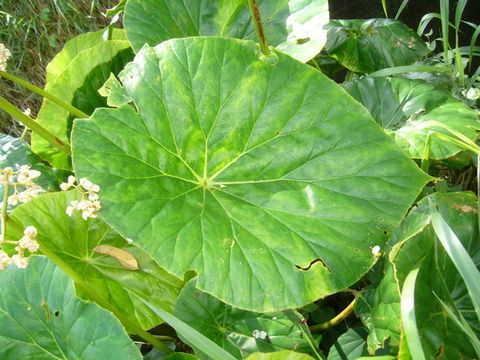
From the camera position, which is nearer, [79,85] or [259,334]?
[259,334]

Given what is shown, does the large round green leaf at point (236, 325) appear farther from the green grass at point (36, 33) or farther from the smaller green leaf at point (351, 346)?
the green grass at point (36, 33)

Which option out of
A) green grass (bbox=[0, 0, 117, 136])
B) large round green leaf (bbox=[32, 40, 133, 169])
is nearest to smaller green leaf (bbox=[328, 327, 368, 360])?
large round green leaf (bbox=[32, 40, 133, 169])

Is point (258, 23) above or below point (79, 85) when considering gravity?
above

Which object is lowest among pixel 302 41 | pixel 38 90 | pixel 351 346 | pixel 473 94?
pixel 351 346

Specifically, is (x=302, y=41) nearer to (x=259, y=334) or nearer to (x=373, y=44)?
(x=373, y=44)

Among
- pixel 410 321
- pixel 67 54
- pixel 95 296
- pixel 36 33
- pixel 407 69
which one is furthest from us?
pixel 36 33

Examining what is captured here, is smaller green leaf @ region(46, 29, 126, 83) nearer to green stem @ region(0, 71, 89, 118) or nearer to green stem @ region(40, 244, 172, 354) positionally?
green stem @ region(0, 71, 89, 118)

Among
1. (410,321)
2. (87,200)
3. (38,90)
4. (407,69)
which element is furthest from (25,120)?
(407,69)
